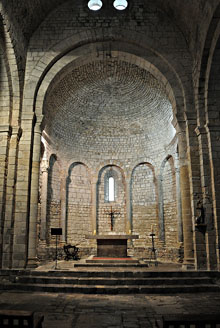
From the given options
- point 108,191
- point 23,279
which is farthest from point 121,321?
point 108,191

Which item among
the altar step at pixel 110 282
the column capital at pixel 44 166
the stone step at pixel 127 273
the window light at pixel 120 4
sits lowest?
the altar step at pixel 110 282

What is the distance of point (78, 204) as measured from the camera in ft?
56.9

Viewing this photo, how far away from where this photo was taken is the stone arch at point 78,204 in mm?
16750

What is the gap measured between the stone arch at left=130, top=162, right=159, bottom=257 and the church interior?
0.06 m

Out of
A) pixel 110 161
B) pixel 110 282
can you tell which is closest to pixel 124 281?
pixel 110 282

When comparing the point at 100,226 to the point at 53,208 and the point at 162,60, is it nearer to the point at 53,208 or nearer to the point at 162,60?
the point at 53,208

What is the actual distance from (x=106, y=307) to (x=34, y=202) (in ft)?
17.1

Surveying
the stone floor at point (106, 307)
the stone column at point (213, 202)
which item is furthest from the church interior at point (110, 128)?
the stone floor at point (106, 307)

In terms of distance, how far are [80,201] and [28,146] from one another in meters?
7.35

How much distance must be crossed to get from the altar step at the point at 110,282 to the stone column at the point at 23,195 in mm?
652

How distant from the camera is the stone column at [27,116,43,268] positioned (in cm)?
1026

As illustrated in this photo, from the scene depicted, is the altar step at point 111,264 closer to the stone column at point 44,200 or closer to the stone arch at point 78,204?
the stone column at point 44,200

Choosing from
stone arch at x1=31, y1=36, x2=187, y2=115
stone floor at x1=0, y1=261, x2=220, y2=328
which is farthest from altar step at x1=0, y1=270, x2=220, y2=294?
stone arch at x1=31, y1=36, x2=187, y2=115

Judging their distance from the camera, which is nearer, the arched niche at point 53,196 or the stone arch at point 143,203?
the arched niche at point 53,196
